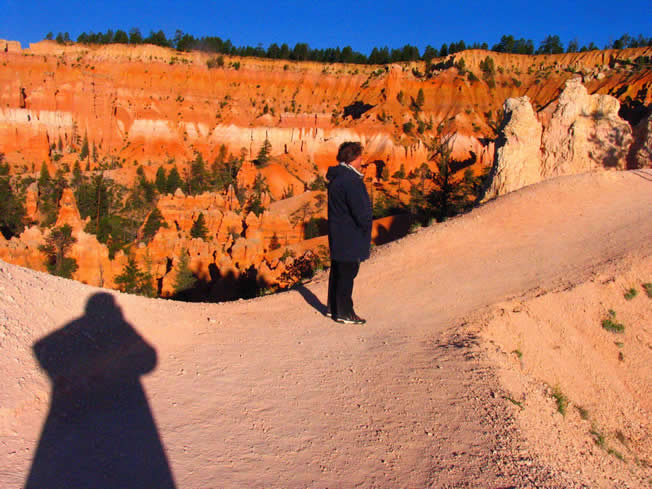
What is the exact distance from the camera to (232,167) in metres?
64.5

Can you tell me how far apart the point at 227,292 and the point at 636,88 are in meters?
55.4

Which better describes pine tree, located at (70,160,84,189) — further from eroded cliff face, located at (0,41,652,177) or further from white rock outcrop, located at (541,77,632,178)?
white rock outcrop, located at (541,77,632,178)

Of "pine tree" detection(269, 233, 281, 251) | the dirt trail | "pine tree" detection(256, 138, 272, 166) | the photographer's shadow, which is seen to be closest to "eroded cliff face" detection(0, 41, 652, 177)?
"pine tree" detection(256, 138, 272, 166)

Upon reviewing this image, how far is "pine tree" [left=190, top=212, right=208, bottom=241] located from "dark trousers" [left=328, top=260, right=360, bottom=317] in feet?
89.5

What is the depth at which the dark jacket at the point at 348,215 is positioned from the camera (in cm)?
562

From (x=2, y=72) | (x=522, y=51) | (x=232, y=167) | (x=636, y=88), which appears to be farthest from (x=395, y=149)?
(x=2, y=72)

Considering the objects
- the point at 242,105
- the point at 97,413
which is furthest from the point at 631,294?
the point at 242,105

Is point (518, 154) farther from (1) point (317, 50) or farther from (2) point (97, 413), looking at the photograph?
(1) point (317, 50)

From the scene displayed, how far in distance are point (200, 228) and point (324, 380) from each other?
2964 centimetres

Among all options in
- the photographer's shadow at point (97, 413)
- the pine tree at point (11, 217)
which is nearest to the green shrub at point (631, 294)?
the photographer's shadow at point (97, 413)

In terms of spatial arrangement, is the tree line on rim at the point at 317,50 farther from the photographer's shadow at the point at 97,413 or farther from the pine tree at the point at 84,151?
the photographer's shadow at the point at 97,413

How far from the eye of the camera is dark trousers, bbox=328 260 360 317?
5.95 metres

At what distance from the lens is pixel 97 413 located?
3762 millimetres

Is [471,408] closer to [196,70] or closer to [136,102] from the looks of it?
[136,102]
